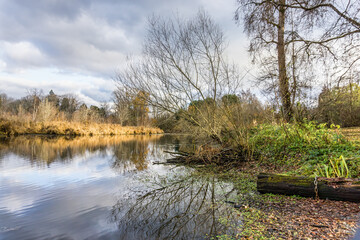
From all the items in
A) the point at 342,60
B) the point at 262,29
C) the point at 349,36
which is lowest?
the point at 342,60

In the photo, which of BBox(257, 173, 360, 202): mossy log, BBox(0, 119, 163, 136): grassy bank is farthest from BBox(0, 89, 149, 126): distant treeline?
BBox(257, 173, 360, 202): mossy log

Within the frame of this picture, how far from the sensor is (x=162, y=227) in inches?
122

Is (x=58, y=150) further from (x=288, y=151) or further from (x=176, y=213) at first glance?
(x=288, y=151)

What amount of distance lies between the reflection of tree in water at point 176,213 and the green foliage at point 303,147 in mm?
2365

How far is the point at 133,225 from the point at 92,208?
3.86 feet

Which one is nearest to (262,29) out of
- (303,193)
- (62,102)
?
(303,193)

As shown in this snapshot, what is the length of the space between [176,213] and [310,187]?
2.41 m

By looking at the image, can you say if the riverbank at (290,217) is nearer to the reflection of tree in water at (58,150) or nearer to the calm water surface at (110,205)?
the calm water surface at (110,205)

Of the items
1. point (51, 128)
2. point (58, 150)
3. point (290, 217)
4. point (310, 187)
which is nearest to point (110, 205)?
point (290, 217)

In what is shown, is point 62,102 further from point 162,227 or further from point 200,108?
point 162,227

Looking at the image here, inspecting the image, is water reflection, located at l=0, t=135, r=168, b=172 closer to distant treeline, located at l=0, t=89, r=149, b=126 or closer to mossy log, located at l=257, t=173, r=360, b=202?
distant treeline, located at l=0, t=89, r=149, b=126

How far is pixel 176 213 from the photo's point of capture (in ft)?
11.9

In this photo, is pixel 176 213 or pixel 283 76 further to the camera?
pixel 283 76

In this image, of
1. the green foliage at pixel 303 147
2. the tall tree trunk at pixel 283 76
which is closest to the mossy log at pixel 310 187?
the green foliage at pixel 303 147
